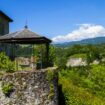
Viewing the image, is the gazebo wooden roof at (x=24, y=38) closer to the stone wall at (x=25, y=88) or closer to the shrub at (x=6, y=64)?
the shrub at (x=6, y=64)

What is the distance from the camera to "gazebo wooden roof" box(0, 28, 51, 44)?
127 ft

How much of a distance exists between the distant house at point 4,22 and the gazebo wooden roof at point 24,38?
13763 millimetres

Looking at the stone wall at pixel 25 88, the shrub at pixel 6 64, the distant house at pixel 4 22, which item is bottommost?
the stone wall at pixel 25 88

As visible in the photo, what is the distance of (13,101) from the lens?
35.6m

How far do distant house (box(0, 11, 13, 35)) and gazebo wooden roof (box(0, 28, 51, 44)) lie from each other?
13763mm

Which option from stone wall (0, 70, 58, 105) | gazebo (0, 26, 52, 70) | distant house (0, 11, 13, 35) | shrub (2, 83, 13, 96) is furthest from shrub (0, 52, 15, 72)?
distant house (0, 11, 13, 35)

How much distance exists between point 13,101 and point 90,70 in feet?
149

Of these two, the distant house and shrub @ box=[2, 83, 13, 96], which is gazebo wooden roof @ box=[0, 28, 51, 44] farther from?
the distant house

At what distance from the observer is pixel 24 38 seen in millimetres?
39000

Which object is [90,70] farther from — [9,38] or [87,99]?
[9,38]

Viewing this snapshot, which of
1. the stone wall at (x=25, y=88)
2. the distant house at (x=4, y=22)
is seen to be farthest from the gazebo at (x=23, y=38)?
the distant house at (x=4, y=22)

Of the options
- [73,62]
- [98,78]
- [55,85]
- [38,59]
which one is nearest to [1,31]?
[38,59]

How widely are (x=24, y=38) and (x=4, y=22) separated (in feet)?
57.2

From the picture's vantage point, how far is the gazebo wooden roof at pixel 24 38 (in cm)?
3872
